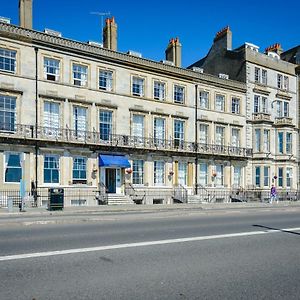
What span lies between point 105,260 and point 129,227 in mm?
5609

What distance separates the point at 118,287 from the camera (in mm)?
6043

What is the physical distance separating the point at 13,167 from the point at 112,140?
8.36 metres

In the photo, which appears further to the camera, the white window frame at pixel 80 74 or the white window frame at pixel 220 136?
the white window frame at pixel 220 136

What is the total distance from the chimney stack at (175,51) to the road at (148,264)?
2787cm

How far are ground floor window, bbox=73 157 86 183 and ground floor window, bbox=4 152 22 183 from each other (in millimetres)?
4254

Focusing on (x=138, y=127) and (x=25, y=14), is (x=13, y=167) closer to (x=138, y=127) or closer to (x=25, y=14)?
(x=138, y=127)

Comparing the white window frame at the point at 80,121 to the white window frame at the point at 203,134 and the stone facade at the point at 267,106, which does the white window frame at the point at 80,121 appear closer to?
the white window frame at the point at 203,134

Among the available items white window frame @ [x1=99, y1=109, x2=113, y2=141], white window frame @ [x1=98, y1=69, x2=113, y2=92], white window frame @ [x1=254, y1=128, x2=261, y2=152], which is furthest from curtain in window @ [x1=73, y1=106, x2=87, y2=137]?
white window frame @ [x1=254, y1=128, x2=261, y2=152]

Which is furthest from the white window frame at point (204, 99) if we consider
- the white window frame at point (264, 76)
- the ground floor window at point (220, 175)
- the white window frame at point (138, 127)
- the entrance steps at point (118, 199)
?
the entrance steps at point (118, 199)

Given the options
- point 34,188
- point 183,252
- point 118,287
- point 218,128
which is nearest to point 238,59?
point 218,128

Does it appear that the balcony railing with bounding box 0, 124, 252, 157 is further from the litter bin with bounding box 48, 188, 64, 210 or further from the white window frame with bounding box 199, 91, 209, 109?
the litter bin with bounding box 48, 188, 64, 210

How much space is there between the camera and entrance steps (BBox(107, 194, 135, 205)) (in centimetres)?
2938

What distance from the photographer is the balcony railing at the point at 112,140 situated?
89.3 ft

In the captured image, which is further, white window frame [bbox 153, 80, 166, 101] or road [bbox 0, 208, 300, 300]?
white window frame [bbox 153, 80, 166, 101]
